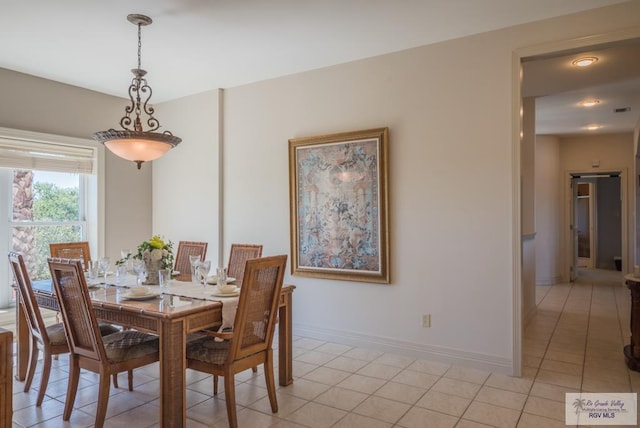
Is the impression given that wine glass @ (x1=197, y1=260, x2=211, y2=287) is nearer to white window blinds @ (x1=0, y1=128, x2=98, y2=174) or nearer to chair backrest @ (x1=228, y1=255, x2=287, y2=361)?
chair backrest @ (x1=228, y1=255, x2=287, y2=361)

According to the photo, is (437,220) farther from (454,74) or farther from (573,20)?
(573,20)

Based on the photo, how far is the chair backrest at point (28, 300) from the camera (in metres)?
2.85

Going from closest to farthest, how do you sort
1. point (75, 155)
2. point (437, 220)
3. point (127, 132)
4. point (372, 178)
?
point (127, 132), point (437, 220), point (372, 178), point (75, 155)

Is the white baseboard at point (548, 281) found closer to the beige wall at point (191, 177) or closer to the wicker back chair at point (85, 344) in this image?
the beige wall at point (191, 177)

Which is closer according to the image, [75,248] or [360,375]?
[360,375]

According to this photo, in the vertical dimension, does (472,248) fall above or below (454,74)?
below

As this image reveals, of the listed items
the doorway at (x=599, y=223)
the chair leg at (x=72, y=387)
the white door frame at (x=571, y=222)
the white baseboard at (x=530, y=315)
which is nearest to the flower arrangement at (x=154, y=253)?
the chair leg at (x=72, y=387)

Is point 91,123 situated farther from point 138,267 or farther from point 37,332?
point 37,332

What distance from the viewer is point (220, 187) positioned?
15.9 feet

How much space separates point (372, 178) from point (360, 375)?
168cm

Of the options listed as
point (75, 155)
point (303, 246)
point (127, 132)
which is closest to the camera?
point (127, 132)

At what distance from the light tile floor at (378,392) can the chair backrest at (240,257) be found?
878 mm

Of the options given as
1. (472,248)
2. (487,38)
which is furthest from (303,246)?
(487,38)

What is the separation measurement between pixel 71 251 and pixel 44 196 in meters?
1.09
